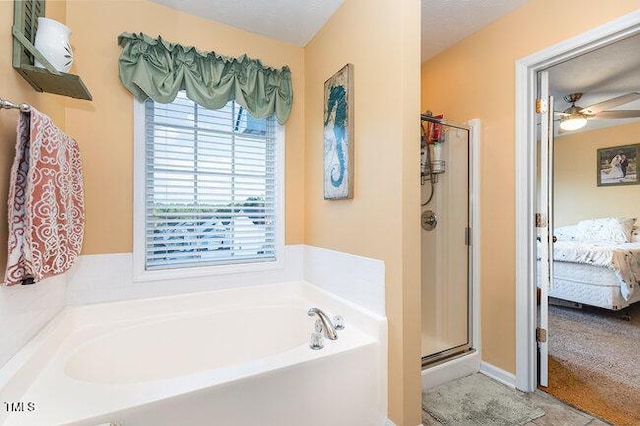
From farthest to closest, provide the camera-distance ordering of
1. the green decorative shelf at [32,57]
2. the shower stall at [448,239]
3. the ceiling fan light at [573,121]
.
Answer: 1. the ceiling fan light at [573,121]
2. the shower stall at [448,239]
3. the green decorative shelf at [32,57]

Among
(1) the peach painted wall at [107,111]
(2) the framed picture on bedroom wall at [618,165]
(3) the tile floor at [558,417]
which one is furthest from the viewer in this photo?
(2) the framed picture on bedroom wall at [618,165]

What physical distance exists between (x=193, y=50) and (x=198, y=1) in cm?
30

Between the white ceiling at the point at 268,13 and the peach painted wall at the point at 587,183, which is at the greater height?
the white ceiling at the point at 268,13

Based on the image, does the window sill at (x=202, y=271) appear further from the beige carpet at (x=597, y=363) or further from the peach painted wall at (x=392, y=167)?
the beige carpet at (x=597, y=363)

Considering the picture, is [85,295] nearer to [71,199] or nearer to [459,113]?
[71,199]

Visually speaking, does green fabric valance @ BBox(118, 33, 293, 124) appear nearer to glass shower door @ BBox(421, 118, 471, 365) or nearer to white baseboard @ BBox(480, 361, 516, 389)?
glass shower door @ BBox(421, 118, 471, 365)

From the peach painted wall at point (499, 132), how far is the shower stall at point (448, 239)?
0.11 m

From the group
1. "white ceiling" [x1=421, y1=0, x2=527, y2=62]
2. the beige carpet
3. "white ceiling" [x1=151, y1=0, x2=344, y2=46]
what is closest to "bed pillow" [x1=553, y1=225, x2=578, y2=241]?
the beige carpet

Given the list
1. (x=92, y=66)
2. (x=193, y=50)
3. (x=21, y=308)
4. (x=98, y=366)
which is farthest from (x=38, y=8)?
(x=98, y=366)

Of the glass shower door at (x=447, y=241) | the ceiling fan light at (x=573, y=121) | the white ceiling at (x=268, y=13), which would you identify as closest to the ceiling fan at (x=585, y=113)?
the ceiling fan light at (x=573, y=121)

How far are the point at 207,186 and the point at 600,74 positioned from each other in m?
3.55

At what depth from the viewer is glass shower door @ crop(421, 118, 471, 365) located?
2295 millimetres

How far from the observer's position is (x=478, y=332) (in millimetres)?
2238

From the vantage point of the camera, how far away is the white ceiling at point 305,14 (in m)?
1.96
